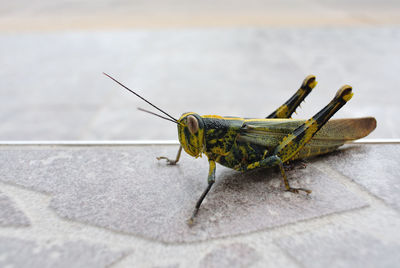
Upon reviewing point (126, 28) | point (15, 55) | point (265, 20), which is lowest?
point (15, 55)

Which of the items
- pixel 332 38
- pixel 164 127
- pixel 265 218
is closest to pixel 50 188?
pixel 265 218

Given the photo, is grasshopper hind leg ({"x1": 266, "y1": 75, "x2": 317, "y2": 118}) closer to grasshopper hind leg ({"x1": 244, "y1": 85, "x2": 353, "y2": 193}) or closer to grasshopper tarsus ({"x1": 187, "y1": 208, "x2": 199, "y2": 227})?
grasshopper hind leg ({"x1": 244, "y1": 85, "x2": 353, "y2": 193})

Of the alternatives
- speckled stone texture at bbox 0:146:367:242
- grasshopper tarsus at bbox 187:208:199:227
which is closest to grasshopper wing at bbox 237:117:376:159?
speckled stone texture at bbox 0:146:367:242

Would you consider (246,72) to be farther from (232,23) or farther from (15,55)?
(15,55)

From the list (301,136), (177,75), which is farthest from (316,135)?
(177,75)

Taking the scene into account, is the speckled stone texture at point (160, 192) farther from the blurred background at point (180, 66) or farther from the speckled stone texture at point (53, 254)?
the blurred background at point (180, 66)

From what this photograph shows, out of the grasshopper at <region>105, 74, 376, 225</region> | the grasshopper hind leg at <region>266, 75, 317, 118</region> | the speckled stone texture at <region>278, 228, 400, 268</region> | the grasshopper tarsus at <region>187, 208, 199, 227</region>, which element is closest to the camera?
the speckled stone texture at <region>278, 228, 400, 268</region>
